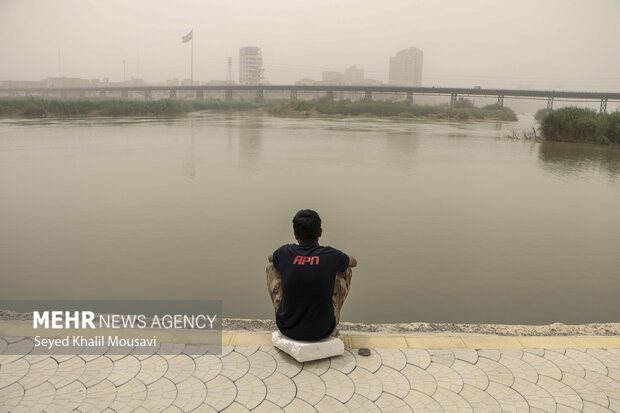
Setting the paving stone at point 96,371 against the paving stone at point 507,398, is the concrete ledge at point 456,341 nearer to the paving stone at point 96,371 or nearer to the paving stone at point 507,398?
the paving stone at point 507,398

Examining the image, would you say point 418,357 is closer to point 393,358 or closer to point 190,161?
point 393,358

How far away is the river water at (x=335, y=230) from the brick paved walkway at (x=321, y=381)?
1.42 m

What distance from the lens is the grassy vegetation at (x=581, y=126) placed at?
2291cm

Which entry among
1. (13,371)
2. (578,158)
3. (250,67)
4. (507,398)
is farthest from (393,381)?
(250,67)

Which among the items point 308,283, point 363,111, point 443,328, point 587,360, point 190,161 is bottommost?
point 443,328

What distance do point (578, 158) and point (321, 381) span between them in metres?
18.4

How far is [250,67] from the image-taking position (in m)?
171

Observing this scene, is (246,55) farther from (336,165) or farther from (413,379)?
(413,379)

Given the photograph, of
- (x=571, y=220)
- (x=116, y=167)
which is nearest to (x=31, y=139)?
(x=116, y=167)

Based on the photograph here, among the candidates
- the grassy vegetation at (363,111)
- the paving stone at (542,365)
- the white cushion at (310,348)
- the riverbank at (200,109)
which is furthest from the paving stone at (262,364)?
the grassy vegetation at (363,111)

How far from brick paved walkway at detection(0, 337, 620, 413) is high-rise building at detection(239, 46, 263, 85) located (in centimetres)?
16694

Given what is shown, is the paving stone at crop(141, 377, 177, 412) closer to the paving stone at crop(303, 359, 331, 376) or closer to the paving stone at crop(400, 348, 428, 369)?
the paving stone at crop(303, 359, 331, 376)

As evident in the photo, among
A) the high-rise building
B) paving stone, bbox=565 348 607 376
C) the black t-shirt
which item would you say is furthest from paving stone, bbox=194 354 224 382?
the high-rise building

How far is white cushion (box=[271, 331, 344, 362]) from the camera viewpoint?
3192 mm
